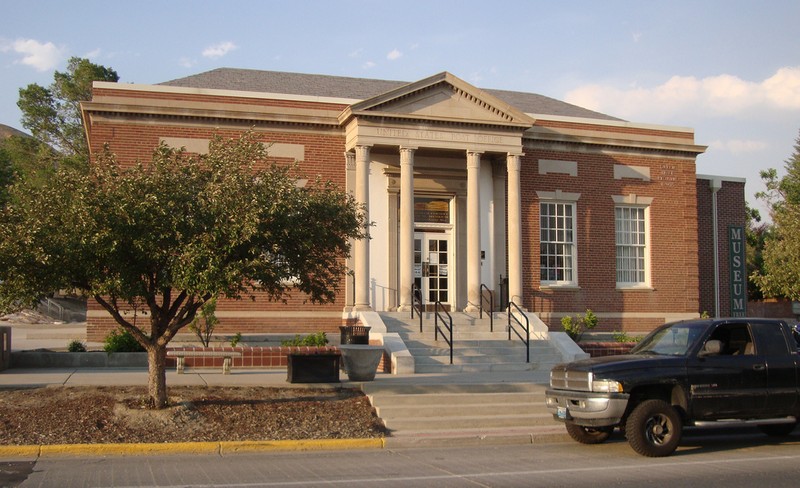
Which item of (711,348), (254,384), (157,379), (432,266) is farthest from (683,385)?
(432,266)

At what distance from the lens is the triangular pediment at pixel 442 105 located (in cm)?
2283

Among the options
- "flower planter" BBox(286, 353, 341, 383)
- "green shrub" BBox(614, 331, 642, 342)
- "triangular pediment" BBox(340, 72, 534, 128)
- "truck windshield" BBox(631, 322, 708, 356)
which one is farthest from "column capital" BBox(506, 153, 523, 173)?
"truck windshield" BBox(631, 322, 708, 356)

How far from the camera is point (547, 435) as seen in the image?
13117 mm

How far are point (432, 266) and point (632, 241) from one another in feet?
22.9

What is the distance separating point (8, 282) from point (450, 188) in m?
15.0

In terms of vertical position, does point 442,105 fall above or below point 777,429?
above

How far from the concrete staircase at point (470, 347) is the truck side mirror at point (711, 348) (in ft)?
26.2

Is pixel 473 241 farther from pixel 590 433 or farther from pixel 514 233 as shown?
pixel 590 433

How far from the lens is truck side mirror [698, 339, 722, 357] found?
11609 mm

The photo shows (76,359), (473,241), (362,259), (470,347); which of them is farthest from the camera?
(473,241)

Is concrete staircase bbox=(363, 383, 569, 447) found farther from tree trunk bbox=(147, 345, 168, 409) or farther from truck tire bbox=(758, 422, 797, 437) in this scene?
tree trunk bbox=(147, 345, 168, 409)

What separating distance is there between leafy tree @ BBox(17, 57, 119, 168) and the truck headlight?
138 ft

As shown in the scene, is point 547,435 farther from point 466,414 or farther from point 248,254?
point 248,254

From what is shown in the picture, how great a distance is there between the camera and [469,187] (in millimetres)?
23500
